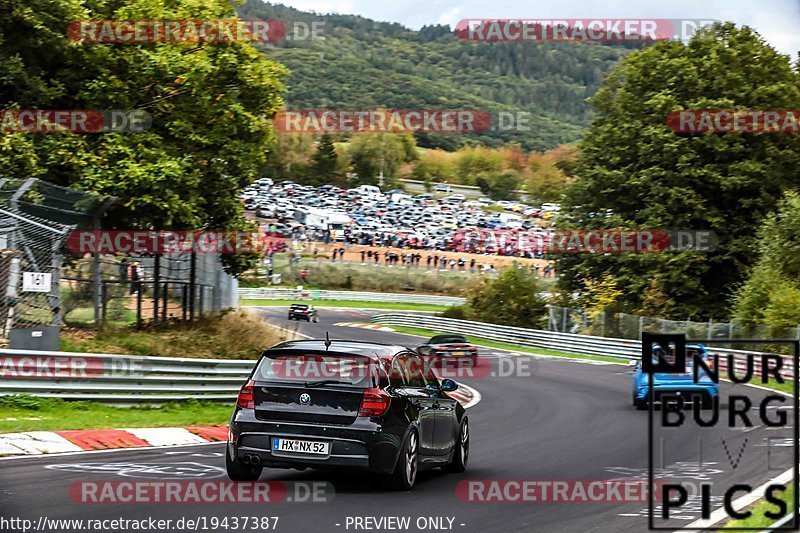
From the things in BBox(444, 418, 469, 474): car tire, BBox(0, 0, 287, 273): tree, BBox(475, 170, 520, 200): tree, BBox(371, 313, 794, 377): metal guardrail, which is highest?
BBox(475, 170, 520, 200): tree

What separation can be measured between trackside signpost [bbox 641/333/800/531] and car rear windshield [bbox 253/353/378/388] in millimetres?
2861

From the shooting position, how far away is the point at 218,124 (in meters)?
27.5

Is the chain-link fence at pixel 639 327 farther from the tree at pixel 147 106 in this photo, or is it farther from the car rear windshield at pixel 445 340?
the tree at pixel 147 106

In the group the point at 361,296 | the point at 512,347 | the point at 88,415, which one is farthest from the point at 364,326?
the point at 88,415

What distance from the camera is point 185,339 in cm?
2461

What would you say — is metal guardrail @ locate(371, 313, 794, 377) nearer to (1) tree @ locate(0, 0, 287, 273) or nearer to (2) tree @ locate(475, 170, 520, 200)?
(1) tree @ locate(0, 0, 287, 273)

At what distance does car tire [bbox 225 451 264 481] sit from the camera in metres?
11.4

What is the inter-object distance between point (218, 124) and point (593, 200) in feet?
94.3

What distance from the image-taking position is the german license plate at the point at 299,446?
11031 millimetres

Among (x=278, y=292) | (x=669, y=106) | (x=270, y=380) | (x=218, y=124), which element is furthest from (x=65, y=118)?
(x=278, y=292)

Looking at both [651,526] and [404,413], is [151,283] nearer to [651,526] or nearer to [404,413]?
[404,413]

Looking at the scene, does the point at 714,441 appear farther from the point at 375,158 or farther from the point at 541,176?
the point at 541,176

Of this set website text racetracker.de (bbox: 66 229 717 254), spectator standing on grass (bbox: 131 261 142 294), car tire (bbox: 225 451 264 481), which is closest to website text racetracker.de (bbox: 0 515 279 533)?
car tire (bbox: 225 451 264 481)

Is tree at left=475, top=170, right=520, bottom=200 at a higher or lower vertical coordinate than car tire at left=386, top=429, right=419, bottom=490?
higher
